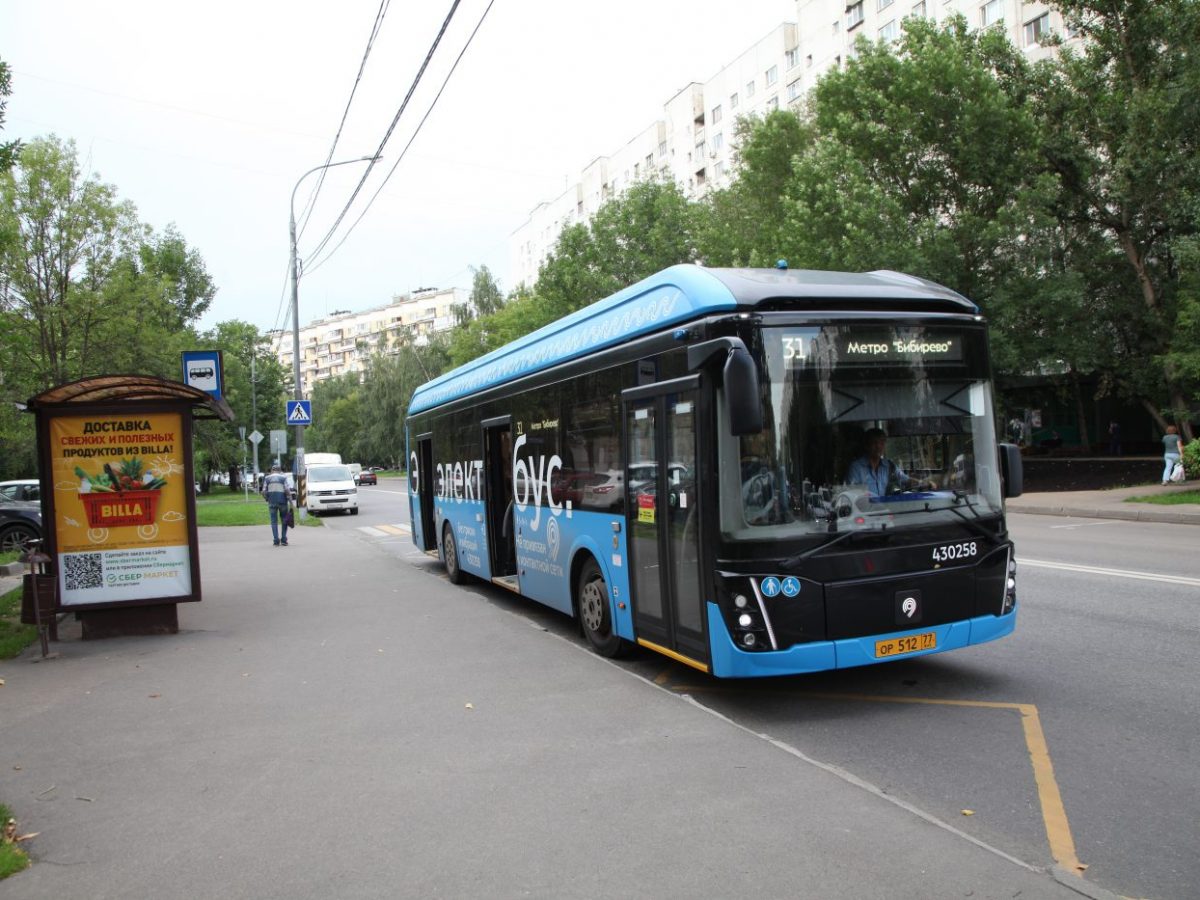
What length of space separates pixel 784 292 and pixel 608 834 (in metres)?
3.39

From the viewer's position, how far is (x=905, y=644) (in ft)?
19.6

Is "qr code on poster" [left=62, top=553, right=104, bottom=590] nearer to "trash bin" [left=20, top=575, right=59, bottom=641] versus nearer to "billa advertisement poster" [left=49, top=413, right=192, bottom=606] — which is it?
"billa advertisement poster" [left=49, top=413, right=192, bottom=606]

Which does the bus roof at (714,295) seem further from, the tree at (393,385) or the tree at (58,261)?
the tree at (393,385)

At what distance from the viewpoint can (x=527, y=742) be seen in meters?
5.66

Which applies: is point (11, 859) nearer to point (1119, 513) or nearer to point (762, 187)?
point (1119, 513)

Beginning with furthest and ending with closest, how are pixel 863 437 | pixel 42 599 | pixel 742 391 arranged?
pixel 42 599 → pixel 863 437 → pixel 742 391

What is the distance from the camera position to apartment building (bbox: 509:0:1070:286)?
43.1 meters

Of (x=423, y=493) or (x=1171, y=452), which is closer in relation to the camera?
(x=423, y=493)

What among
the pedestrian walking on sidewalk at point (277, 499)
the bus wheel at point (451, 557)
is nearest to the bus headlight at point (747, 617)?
the bus wheel at point (451, 557)

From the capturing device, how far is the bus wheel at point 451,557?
13281 millimetres

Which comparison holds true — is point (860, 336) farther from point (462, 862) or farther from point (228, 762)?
point (228, 762)

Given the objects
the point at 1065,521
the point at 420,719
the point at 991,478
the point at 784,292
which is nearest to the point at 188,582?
the point at 420,719

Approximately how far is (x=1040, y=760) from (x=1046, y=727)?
0.61 meters

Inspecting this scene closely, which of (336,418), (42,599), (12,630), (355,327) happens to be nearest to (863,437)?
(42,599)
